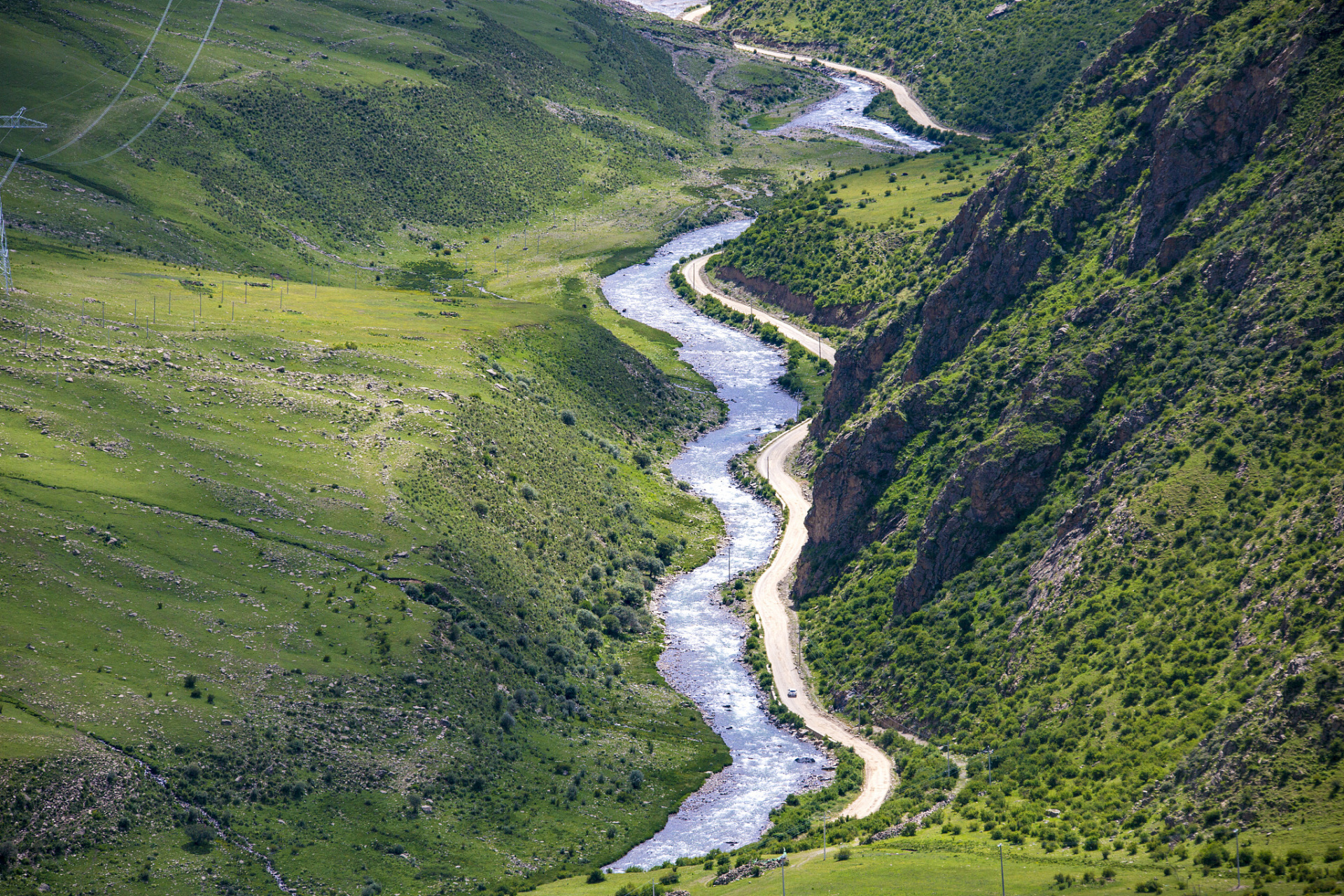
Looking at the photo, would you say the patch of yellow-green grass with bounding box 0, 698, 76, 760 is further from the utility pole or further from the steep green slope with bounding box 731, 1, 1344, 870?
the utility pole

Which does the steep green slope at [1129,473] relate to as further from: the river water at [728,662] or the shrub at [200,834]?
the shrub at [200,834]

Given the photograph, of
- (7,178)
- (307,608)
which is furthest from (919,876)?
(7,178)

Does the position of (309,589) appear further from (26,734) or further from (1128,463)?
(1128,463)

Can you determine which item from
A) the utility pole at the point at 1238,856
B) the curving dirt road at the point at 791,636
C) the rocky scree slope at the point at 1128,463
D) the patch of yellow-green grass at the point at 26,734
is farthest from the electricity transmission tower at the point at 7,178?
the utility pole at the point at 1238,856

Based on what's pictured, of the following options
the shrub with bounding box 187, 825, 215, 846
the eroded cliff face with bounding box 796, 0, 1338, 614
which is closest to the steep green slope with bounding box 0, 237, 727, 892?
the shrub with bounding box 187, 825, 215, 846

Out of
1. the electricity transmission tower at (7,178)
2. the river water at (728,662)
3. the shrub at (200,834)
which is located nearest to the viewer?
the shrub at (200,834)

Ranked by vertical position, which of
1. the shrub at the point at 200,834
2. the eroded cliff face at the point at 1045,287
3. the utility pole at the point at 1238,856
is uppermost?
Result: the eroded cliff face at the point at 1045,287
